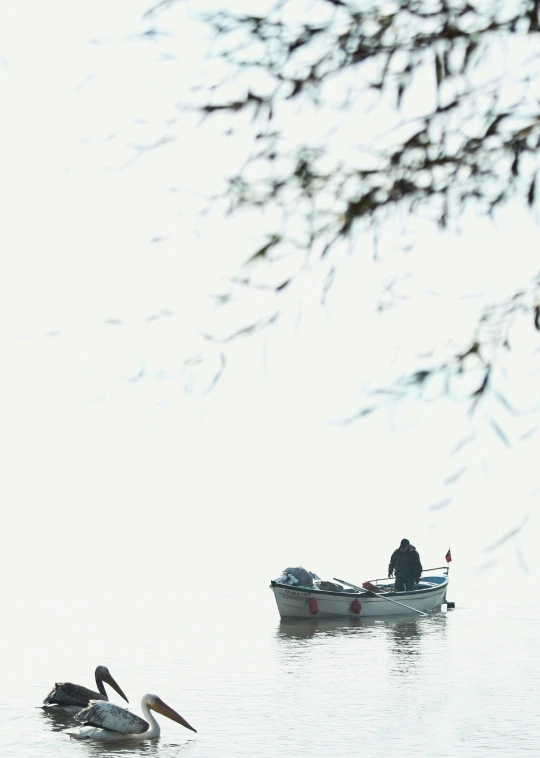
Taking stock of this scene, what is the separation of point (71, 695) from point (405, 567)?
45.0ft

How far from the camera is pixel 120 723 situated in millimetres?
20172

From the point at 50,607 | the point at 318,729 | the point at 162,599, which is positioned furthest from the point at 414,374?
the point at 162,599

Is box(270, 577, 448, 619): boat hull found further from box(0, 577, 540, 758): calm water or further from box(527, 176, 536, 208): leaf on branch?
box(527, 176, 536, 208): leaf on branch

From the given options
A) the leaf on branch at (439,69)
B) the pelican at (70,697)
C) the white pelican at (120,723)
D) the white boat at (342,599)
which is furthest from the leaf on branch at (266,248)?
the white boat at (342,599)

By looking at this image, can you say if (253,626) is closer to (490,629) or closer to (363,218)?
(490,629)

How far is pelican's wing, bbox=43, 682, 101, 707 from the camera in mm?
22188

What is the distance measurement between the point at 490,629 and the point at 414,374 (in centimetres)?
3703

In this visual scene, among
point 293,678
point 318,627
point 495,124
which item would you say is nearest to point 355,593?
point 318,627

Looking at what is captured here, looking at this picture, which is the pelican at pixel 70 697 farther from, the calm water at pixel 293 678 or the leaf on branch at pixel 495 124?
the leaf on branch at pixel 495 124

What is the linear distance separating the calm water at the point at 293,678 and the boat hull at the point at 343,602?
2.63 ft

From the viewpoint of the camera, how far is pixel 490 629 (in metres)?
40.6

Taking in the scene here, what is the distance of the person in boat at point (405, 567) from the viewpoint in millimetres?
33312

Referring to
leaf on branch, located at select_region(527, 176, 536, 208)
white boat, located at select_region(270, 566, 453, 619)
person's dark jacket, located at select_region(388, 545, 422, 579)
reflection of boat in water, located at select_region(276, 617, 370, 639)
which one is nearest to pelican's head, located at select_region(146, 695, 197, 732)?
person's dark jacket, located at select_region(388, 545, 422, 579)

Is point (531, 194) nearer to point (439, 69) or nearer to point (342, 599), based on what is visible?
point (439, 69)
